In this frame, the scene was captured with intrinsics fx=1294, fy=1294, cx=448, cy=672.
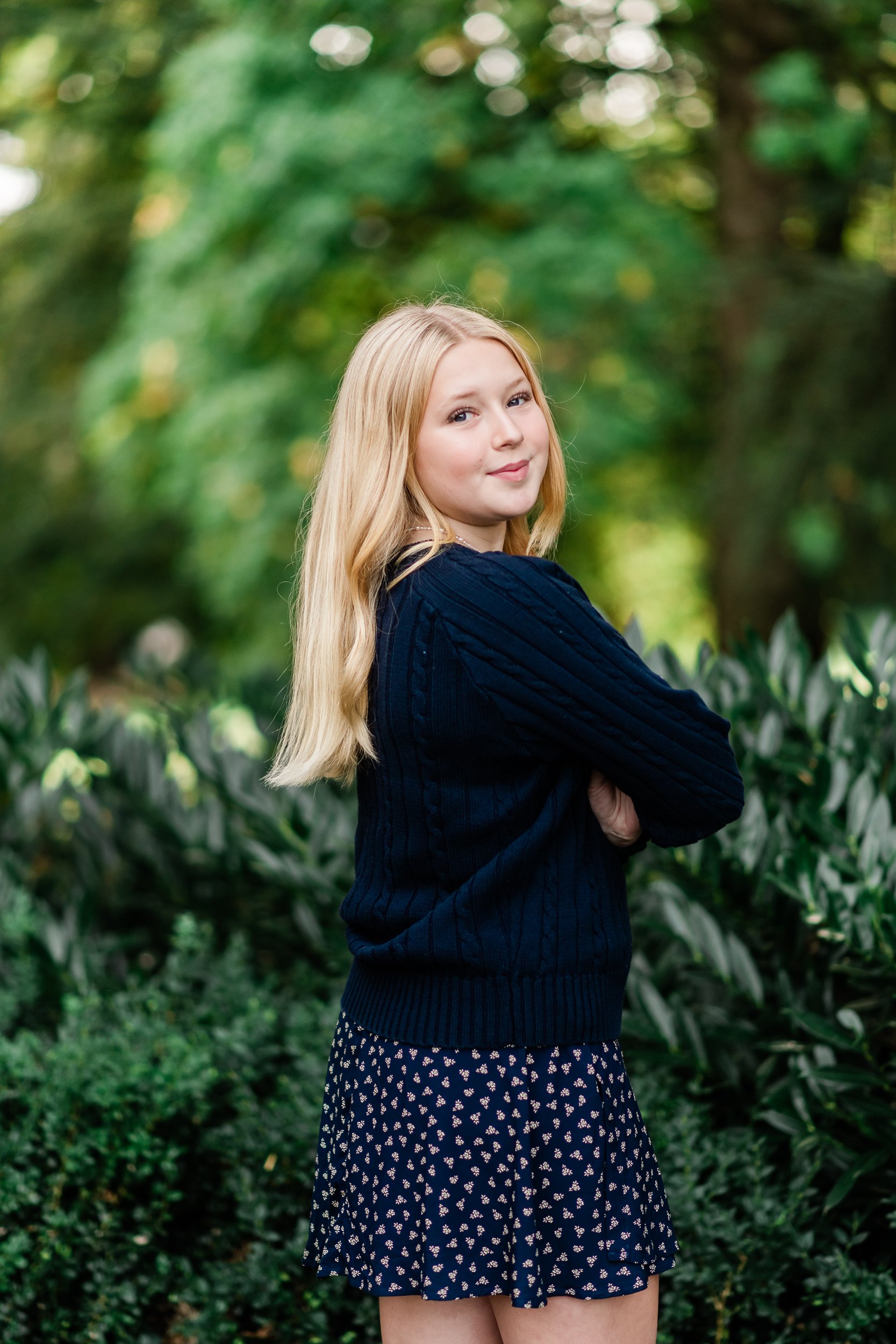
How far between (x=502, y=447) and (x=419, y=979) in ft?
2.54

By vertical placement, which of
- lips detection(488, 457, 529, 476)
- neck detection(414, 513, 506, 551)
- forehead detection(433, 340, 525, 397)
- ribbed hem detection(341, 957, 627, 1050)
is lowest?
ribbed hem detection(341, 957, 627, 1050)

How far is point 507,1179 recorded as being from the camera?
68.2 inches

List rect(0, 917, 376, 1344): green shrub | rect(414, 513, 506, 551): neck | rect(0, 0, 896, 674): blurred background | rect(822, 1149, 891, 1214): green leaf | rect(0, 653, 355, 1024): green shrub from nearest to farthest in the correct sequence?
rect(414, 513, 506, 551): neck → rect(822, 1149, 891, 1214): green leaf → rect(0, 917, 376, 1344): green shrub → rect(0, 653, 355, 1024): green shrub → rect(0, 0, 896, 674): blurred background

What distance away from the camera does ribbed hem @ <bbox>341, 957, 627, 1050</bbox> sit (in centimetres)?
176

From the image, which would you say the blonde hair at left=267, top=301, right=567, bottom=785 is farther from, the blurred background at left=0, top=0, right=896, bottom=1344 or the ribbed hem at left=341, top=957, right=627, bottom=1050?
the blurred background at left=0, top=0, right=896, bottom=1344

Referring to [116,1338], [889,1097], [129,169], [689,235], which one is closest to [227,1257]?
[116,1338]

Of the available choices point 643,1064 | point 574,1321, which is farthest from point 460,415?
point 643,1064

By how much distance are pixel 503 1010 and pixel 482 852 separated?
0.21 metres

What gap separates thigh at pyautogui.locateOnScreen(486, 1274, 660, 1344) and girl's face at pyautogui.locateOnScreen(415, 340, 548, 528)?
1.10 meters

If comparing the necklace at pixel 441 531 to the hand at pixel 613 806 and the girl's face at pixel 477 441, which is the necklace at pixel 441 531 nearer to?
the girl's face at pixel 477 441

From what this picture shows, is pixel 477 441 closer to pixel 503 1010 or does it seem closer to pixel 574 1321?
pixel 503 1010

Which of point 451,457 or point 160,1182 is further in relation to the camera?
point 160,1182

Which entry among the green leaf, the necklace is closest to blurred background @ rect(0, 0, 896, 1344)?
the green leaf

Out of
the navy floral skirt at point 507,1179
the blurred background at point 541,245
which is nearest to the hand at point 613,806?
the navy floral skirt at point 507,1179
